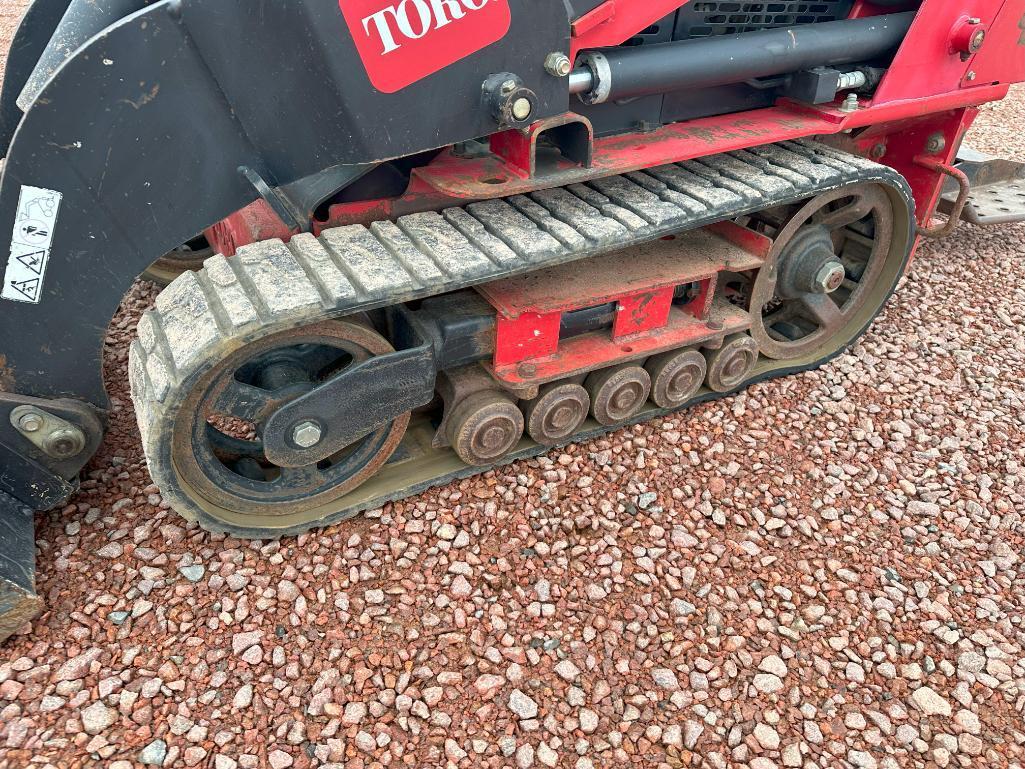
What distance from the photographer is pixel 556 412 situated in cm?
340

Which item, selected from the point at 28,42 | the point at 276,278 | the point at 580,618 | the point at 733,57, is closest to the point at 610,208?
the point at 733,57

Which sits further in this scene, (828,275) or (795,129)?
(828,275)

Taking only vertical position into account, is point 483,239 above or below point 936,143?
above

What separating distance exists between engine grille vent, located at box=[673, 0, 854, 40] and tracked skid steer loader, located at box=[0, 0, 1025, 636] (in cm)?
1

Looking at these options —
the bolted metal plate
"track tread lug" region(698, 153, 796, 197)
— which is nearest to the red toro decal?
"track tread lug" region(698, 153, 796, 197)

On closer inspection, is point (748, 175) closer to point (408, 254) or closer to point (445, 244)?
point (445, 244)

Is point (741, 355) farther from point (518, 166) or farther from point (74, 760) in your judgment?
point (74, 760)

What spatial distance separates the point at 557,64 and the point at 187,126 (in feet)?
3.90

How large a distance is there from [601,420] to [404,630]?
1.34 meters

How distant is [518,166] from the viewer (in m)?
2.85

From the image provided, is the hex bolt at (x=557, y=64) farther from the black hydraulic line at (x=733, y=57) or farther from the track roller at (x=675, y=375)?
the track roller at (x=675, y=375)

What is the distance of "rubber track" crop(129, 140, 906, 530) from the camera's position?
2467mm

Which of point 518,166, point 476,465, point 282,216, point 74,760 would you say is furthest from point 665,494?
point 74,760

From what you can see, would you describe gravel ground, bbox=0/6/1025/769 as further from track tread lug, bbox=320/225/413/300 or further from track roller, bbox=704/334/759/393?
track tread lug, bbox=320/225/413/300
